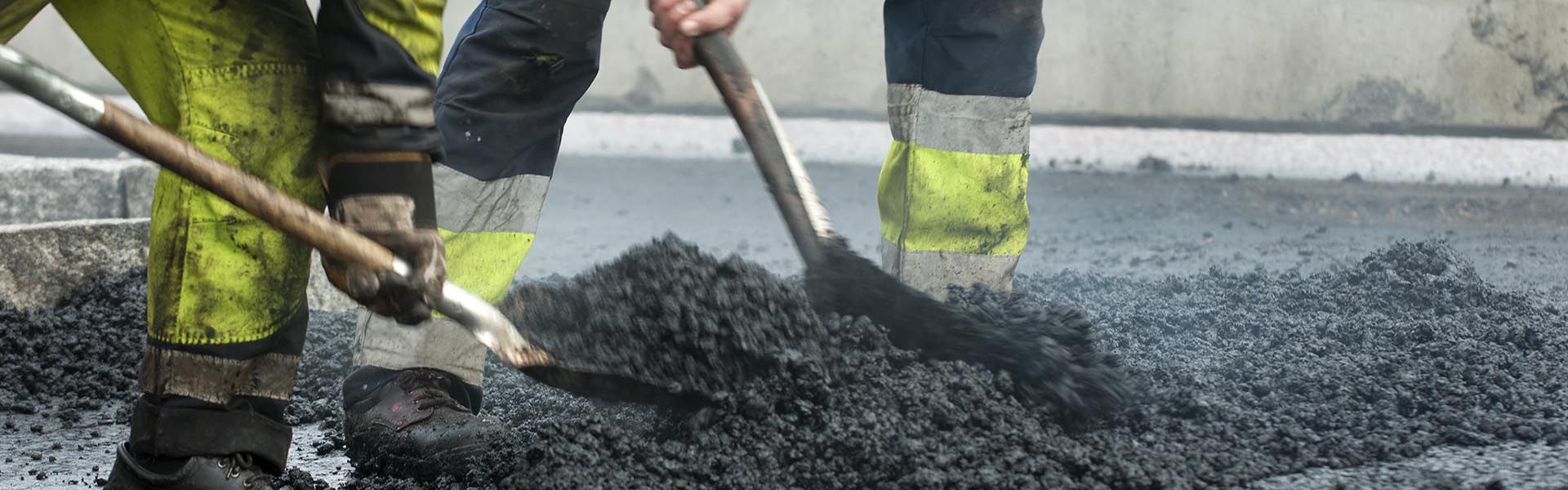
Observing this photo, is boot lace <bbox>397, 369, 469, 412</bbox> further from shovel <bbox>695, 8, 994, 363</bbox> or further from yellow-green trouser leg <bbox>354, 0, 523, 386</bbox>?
shovel <bbox>695, 8, 994, 363</bbox>

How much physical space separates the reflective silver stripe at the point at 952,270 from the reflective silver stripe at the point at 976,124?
0.22 metres

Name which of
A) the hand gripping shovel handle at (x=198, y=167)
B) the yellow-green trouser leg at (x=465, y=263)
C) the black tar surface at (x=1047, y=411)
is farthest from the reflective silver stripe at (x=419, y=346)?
the hand gripping shovel handle at (x=198, y=167)

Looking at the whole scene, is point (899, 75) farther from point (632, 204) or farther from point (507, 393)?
point (632, 204)

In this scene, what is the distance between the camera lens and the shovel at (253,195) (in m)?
1.63

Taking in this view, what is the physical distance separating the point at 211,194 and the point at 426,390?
0.57m

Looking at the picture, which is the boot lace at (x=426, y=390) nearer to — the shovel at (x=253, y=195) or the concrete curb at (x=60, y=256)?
the shovel at (x=253, y=195)

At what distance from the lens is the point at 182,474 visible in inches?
74.0

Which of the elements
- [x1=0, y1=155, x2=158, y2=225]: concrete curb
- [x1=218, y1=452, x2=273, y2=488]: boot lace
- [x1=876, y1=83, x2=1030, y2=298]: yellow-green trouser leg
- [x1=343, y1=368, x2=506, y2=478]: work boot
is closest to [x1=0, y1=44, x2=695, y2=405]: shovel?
[x1=343, y1=368, x2=506, y2=478]: work boot

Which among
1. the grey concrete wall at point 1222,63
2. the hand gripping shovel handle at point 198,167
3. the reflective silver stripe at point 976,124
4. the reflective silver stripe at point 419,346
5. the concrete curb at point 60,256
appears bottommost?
the grey concrete wall at point 1222,63

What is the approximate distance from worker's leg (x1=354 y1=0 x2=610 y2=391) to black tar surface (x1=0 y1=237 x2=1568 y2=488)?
1.03 ft

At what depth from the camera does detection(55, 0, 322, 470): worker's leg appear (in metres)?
1.85

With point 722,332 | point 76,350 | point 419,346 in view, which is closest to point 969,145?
point 722,332

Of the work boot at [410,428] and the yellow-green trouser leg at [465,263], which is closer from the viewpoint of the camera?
the work boot at [410,428]

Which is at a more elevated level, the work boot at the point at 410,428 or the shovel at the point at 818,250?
the shovel at the point at 818,250
